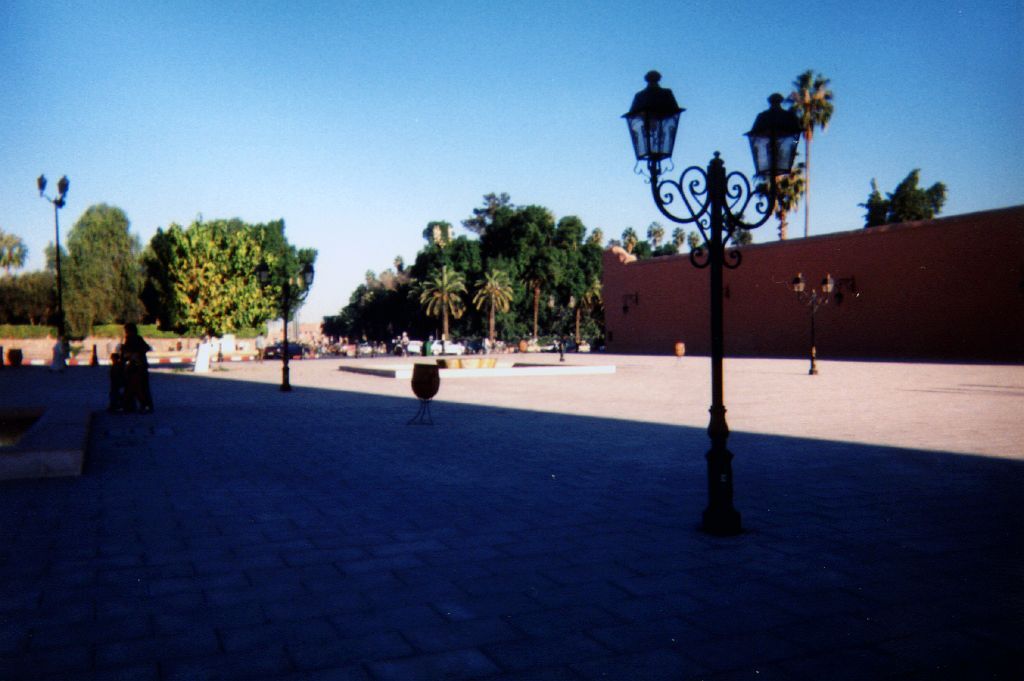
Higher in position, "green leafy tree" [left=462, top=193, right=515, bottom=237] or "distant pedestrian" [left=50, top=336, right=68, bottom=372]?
"green leafy tree" [left=462, top=193, right=515, bottom=237]

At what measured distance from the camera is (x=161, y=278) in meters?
47.0

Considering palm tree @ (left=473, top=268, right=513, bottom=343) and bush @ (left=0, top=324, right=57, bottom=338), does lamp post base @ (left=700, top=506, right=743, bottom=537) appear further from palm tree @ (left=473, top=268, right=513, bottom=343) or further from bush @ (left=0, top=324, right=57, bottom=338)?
bush @ (left=0, top=324, right=57, bottom=338)

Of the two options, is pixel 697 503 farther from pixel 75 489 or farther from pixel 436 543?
pixel 75 489

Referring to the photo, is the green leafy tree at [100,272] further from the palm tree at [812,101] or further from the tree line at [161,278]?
the palm tree at [812,101]

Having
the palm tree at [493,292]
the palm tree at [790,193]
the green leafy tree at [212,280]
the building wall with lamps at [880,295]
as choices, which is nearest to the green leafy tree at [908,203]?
the palm tree at [790,193]

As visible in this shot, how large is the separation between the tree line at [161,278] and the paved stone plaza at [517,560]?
2468cm

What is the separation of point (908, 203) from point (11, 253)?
8368 cm

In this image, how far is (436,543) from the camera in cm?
511

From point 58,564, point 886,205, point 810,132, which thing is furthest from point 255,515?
point 886,205

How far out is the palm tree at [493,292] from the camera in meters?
64.3

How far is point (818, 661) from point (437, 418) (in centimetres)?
1001

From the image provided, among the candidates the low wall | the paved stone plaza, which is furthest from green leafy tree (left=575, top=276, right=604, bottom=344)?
the paved stone plaza

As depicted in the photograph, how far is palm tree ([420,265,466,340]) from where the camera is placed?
65.0m

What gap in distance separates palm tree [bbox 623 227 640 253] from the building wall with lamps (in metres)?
31.2
